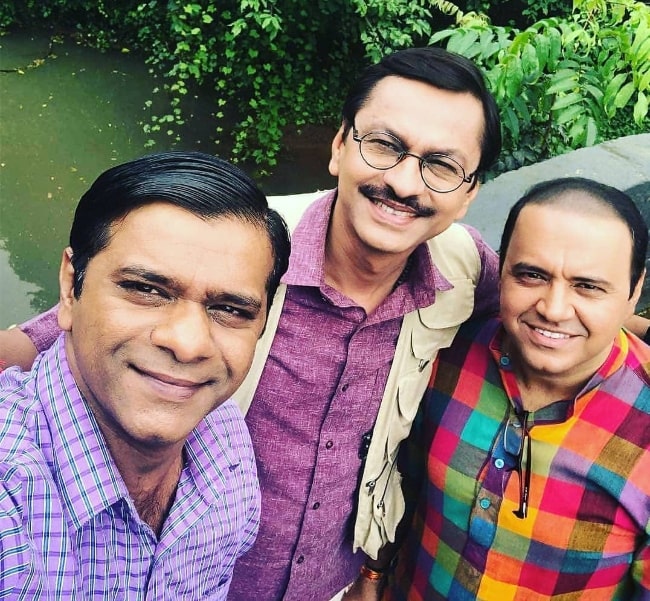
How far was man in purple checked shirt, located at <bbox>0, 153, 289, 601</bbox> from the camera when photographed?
101 centimetres

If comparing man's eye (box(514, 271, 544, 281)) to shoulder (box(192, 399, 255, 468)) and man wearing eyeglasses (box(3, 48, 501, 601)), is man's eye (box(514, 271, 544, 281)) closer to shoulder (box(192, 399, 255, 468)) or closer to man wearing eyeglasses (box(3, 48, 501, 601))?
man wearing eyeglasses (box(3, 48, 501, 601))

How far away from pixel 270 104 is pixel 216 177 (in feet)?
16.1

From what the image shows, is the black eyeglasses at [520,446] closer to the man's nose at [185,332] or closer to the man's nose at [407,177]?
the man's nose at [407,177]

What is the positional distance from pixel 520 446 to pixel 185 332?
1.07 meters

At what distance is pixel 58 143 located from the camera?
544cm

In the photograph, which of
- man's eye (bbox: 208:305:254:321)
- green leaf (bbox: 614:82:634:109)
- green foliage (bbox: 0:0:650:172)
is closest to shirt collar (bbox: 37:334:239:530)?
man's eye (bbox: 208:305:254:321)

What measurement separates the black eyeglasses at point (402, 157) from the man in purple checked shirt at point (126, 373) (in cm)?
56

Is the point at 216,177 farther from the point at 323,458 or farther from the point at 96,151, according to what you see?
the point at 96,151

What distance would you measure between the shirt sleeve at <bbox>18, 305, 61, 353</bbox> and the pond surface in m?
2.84

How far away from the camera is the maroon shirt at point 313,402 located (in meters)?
1.72

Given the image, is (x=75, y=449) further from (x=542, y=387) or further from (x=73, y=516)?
(x=542, y=387)

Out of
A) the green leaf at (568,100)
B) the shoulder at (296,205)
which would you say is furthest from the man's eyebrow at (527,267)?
the green leaf at (568,100)

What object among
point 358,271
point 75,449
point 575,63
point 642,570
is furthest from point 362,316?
point 575,63

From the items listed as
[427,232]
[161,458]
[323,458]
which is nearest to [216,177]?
[161,458]
